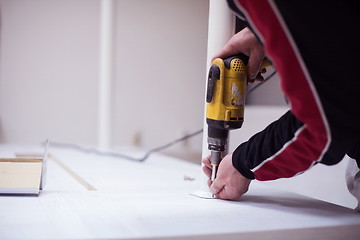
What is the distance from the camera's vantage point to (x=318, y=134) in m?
0.60

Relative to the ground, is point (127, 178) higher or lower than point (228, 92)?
lower

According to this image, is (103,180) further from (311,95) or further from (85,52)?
(85,52)

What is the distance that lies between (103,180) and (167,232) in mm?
582

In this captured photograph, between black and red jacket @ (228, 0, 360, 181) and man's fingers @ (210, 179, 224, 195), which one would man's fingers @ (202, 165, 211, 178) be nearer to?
man's fingers @ (210, 179, 224, 195)

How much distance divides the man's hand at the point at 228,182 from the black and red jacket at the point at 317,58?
21 cm

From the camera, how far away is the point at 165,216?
67 cm

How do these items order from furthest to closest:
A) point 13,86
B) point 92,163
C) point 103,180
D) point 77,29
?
1. point 77,29
2. point 13,86
3. point 92,163
4. point 103,180

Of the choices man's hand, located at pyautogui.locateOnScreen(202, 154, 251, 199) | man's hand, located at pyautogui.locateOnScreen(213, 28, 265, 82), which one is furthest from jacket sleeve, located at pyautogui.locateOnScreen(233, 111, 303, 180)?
man's hand, located at pyautogui.locateOnScreen(213, 28, 265, 82)

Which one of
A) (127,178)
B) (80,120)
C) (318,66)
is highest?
(318,66)

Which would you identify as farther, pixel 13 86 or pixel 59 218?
pixel 13 86

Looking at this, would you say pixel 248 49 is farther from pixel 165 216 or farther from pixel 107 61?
pixel 107 61

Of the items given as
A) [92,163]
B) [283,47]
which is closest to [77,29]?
[92,163]

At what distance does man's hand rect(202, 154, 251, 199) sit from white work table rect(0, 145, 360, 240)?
0.06 feet

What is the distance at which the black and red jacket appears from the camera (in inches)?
22.0
